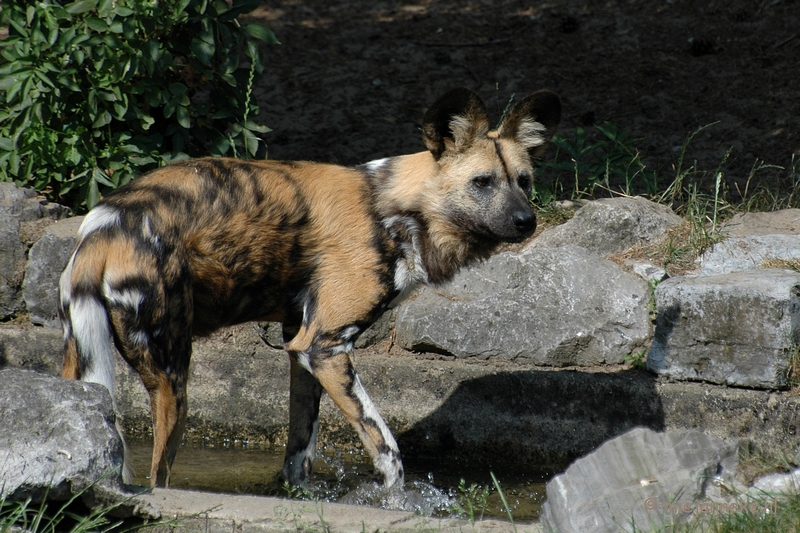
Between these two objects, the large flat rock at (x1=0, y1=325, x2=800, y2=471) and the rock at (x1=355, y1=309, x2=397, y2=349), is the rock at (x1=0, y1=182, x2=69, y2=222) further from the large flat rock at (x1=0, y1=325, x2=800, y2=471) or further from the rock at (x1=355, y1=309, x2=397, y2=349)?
the rock at (x1=355, y1=309, x2=397, y2=349)

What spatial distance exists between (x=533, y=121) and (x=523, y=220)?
1.70 feet

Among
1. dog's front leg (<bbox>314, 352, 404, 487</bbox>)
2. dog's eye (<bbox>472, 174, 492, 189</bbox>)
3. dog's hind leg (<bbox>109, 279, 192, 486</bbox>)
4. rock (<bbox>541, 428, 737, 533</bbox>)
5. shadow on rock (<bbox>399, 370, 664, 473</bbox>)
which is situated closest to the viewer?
rock (<bbox>541, 428, 737, 533</bbox>)

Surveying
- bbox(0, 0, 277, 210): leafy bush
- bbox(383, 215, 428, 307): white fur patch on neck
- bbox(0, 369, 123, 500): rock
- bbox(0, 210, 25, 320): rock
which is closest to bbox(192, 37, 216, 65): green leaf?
bbox(0, 0, 277, 210): leafy bush

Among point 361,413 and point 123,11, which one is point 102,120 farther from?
point 361,413

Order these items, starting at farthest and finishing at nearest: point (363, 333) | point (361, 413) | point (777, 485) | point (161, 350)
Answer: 1. point (363, 333)
2. point (361, 413)
3. point (161, 350)
4. point (777, 485)

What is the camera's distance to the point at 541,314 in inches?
165

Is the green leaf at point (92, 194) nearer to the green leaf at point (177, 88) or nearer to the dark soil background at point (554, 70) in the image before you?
the green leaf at point (177, 88)

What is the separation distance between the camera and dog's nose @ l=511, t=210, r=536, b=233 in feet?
11.3

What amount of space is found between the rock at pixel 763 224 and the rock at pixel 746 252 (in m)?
0.09

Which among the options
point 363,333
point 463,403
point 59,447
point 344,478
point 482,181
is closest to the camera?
point 59,447

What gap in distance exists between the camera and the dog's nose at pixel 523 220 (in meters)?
3.46

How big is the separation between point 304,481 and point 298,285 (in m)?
0.85

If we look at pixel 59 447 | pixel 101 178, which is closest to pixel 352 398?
pixel 59 447

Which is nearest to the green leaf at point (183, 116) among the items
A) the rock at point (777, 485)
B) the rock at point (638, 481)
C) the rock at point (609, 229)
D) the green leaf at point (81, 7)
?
the green leaf at point (81, 7)
